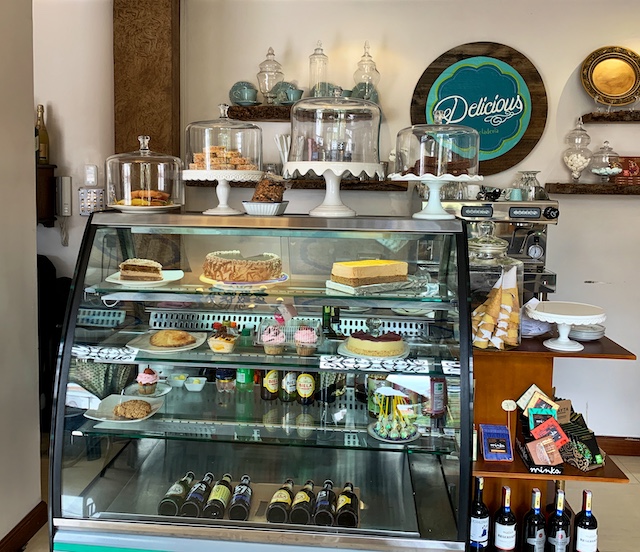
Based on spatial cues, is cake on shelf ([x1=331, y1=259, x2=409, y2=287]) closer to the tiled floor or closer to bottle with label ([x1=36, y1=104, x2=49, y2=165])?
the tiled floor

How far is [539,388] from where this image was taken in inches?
98.7

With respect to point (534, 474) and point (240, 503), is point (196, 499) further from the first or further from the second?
point (534, 474)

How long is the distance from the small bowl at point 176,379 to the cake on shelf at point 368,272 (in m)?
0.75

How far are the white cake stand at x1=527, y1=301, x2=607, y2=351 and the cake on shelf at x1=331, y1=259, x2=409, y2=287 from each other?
0.57 metres

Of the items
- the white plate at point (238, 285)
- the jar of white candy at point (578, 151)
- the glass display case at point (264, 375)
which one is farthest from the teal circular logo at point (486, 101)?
the white plate at point (238, 285)

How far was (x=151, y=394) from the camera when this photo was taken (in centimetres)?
254

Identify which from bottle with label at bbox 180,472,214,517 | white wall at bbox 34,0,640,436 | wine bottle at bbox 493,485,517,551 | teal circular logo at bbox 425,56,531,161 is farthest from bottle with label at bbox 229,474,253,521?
teal circular logo at bbox 425,56,531,161

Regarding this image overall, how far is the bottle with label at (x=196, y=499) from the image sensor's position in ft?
7.79

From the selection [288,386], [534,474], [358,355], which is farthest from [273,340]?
[534,474]

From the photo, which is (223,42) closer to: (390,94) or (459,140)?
(390,94)

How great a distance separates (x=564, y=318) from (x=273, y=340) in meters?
1.08

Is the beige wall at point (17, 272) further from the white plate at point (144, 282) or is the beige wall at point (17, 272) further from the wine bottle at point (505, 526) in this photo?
the wine bottle at point (505, 526)

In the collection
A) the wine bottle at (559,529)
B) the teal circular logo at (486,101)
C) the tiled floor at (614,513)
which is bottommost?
the tiled floor at (614,513)

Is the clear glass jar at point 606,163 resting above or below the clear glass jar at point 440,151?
above
